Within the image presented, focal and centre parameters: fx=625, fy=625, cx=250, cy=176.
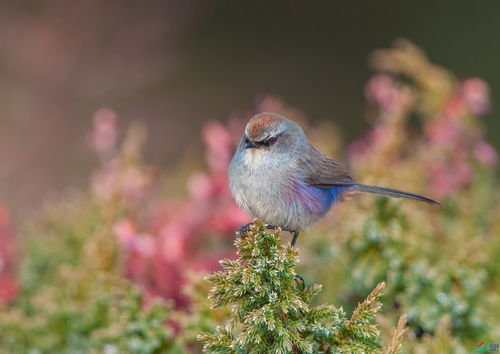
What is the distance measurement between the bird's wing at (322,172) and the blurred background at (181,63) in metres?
3.96

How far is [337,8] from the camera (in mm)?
6781

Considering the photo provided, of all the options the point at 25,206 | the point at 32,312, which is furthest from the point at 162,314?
the point at 25,206

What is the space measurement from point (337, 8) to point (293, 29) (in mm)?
538

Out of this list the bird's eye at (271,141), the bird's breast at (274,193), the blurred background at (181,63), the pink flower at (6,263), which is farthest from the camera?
the blurred background at (181,63)

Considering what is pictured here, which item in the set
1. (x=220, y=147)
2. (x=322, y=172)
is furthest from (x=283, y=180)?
(x=220, y=147)

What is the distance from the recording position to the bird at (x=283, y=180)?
181cm

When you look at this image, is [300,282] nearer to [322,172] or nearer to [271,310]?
[271,310]

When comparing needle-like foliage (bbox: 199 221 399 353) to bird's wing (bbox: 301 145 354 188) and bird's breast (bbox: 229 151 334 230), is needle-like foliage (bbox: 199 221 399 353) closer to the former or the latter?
bird's breast (bbox: 229 151 334 230)

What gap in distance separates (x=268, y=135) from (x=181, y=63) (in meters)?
5.29

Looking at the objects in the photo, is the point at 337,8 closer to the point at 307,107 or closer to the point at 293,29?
the point at 293,29

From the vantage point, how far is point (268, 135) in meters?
1.92

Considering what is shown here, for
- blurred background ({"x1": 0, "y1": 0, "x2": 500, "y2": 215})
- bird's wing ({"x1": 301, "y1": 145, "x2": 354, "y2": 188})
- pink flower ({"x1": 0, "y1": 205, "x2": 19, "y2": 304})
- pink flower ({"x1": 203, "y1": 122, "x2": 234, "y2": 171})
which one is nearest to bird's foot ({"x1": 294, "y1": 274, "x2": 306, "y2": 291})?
bird's wing ({"x1": 301, "y1": 145, "x2": 354, "y2": 188})

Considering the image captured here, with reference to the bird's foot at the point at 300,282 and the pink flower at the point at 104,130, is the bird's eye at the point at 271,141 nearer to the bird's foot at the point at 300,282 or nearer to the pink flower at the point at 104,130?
the bird's foot at the point at 300,282

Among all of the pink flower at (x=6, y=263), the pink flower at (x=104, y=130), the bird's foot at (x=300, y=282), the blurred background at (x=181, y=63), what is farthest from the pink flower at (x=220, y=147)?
the blurred background at (x=181, y=63)
